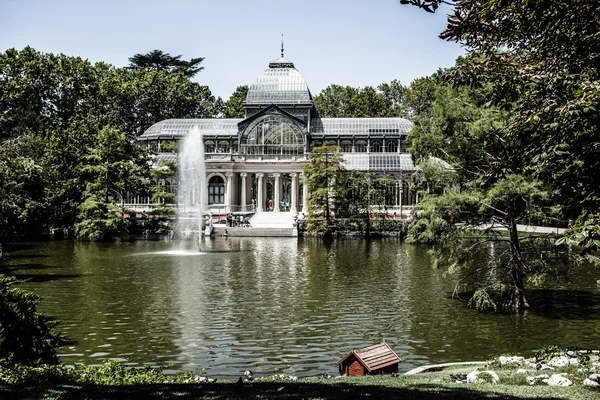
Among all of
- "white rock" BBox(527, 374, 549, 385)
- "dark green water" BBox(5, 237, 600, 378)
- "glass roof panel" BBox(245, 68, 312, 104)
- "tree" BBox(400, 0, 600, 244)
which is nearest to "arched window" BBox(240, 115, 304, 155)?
"glass roof panel" BBox(245, 68, 312, 104)

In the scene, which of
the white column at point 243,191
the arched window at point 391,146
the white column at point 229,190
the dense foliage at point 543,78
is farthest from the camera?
the arched window at point 391,146

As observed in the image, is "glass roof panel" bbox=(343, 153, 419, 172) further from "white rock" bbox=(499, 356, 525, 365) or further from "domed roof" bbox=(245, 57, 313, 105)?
"white rock" bbox=(499, 356, 525, 365)

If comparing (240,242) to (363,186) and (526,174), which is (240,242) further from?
(526,174)

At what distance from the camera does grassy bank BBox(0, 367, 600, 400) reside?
882 cm

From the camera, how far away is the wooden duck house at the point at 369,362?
1273 centimetres

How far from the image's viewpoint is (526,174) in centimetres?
1914

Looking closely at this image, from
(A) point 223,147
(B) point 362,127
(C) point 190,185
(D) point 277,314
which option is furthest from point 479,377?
(A) point 223,147

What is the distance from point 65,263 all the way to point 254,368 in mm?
21532

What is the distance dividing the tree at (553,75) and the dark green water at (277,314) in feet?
21.3

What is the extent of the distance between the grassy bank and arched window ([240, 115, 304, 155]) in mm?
57043

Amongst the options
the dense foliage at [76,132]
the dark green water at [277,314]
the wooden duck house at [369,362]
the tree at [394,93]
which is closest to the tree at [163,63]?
the dense foliage at [76,132]

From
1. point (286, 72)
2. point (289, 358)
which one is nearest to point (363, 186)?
point (286, 72)

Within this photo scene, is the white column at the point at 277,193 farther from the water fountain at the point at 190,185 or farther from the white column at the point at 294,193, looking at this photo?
the water fountain at the point at 190,185

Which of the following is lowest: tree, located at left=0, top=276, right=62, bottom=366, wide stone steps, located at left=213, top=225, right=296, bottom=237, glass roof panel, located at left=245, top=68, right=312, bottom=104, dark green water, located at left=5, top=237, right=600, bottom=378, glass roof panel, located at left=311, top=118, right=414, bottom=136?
dark green water, located at left=5, top=237, right=600, bottom=378
